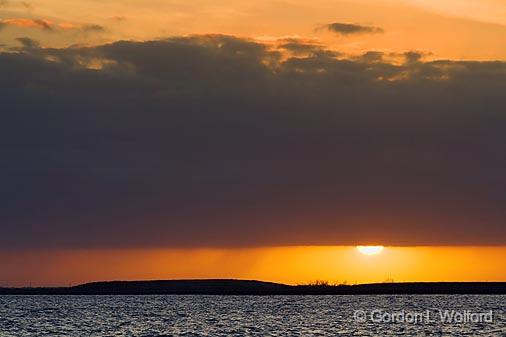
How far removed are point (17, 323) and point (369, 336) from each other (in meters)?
52.3

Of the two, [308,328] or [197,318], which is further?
[197,318]

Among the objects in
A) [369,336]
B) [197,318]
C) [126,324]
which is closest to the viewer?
[369,336]

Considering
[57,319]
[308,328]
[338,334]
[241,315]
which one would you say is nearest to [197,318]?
[241,315]

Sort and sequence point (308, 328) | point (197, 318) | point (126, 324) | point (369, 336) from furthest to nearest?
point (197, 318) < point (126, 324) < point (308, 328) < point (369, 336)

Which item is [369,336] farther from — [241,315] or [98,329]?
[241,315]

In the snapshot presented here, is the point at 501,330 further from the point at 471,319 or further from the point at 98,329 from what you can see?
the point at 98,329

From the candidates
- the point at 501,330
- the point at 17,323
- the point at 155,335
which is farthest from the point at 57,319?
the point at 501,330

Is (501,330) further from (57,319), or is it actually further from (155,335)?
(57,319)

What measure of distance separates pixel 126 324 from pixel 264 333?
25461 mm

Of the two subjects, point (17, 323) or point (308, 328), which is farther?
point (17, 323)

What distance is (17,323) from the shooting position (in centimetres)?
13662

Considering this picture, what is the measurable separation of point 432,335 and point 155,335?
28.4 metres

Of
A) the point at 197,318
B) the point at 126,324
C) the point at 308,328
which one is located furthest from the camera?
the point at 197,318

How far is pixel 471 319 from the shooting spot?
132625 mm
